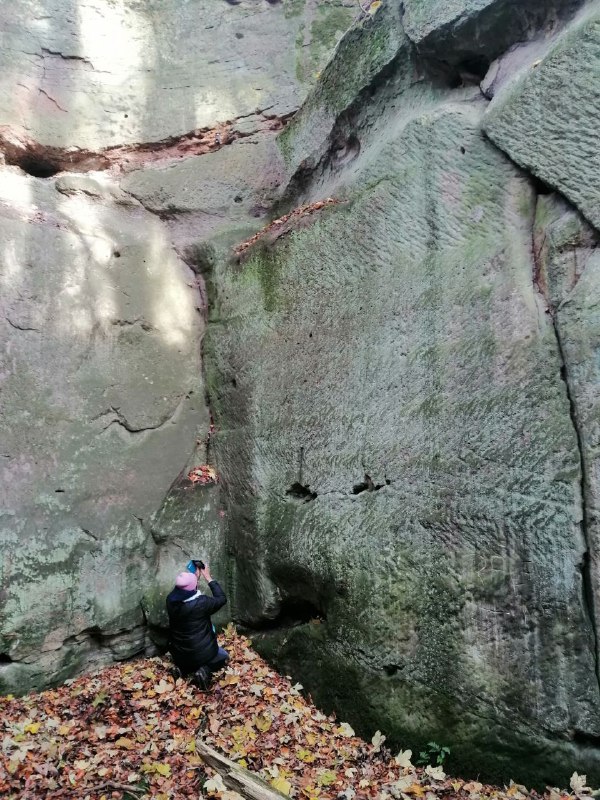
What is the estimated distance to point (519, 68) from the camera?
14.3ft

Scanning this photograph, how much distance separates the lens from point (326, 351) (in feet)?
16.8

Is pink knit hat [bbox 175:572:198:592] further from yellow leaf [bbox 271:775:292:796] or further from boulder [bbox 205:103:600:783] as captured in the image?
yellow leaf [bbox 271:775:292:796]

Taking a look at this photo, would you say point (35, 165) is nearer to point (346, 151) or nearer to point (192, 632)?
point (346, 151)

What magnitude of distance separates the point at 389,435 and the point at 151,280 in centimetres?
324

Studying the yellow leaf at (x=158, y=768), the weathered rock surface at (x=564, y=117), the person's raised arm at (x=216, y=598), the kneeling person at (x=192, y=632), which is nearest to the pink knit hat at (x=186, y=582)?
the kneeling person at (x=192, y=632)

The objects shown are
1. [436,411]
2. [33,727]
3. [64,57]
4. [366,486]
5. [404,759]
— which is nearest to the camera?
[404,759]

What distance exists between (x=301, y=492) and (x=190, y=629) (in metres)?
1.41

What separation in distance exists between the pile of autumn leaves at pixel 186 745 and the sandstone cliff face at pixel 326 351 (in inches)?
8.8

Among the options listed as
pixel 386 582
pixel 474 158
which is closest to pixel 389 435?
pixel 386 582

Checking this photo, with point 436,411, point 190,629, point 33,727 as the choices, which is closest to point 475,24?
point 436,411

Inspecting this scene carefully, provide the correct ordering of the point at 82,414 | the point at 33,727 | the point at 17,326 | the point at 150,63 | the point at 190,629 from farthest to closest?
the point at 150,63 → the point at 82,414 → the point at 17,326 → the point at 190,629 → the point at 33,727

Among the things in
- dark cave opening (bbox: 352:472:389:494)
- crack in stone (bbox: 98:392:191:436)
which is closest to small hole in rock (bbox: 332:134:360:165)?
crack in stone (bbox: 98:392:191:436)

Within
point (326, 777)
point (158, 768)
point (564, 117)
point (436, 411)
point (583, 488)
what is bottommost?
point (326, 777)

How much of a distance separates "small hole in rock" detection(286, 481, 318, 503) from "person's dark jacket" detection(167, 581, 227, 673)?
110cm
